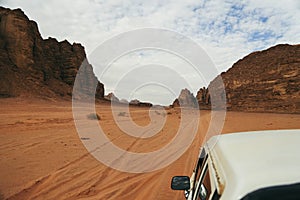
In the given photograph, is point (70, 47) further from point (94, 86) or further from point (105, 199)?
point (105, 199)

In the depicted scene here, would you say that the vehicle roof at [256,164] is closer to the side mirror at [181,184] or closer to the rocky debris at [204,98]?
the side mirror at [181,184]

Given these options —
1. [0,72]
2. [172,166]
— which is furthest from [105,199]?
[0,72]

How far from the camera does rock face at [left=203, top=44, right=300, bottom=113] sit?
5484 centimetres

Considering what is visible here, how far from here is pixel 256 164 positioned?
147 cm

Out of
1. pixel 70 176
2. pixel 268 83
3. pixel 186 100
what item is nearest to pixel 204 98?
pixel 186 100

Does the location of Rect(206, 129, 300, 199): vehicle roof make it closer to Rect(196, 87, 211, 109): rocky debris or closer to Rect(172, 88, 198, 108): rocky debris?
Rect(196, 87, 211, 109): rocky debris

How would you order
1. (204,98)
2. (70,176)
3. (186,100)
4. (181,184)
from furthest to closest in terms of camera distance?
(186,100) < (204,98) < (70,176) < (181,184)

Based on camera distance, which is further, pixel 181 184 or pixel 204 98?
pixel 204 98

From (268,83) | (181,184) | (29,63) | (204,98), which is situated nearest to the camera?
(181,184)

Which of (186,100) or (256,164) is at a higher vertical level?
(186,100)

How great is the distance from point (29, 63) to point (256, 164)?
2231 inches

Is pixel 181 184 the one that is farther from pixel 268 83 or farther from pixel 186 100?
pixel 186 100

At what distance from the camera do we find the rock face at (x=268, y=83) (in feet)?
180

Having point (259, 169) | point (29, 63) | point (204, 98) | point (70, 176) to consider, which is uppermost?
point (29, 63)
